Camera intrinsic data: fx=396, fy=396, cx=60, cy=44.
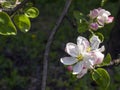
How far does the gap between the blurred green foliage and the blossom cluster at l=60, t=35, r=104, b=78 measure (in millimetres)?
1830

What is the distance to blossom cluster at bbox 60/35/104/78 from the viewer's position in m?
1.47

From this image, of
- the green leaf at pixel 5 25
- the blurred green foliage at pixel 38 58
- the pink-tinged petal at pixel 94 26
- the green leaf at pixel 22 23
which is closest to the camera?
the green leaf at pixel 5 25

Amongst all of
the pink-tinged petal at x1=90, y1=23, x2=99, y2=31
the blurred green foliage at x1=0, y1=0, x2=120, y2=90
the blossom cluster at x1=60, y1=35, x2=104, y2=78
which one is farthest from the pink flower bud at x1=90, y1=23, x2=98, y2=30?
the blurred green foliage at x1=0, y1=0, x2=120, y2=90

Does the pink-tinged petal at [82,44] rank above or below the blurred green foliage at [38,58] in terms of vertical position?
above

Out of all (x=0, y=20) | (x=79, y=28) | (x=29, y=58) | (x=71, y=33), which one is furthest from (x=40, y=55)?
(x=0, y=20)

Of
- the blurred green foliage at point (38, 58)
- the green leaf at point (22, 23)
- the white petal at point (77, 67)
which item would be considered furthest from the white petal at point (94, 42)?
the blurred green foliage at point (38, 58)

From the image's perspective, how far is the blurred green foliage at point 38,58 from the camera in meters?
3.72

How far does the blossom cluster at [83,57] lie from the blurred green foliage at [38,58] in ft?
6.00

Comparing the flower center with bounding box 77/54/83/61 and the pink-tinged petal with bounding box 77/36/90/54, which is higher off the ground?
the pink-tinged petal with bounding box 77/36/90/54

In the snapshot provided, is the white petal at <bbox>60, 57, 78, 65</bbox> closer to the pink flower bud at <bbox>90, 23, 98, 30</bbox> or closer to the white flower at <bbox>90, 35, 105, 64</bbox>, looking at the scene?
the white flower at <bbox>90, 35, 105, 64</bbox>

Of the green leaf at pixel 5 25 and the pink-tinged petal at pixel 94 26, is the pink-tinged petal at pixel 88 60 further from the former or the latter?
the green leaf at pixel 5 25

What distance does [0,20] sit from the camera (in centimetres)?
136

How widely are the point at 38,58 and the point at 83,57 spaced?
2621mm

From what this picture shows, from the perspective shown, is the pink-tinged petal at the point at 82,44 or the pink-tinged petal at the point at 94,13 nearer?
the pink-tinged petal at the point at 82,44
